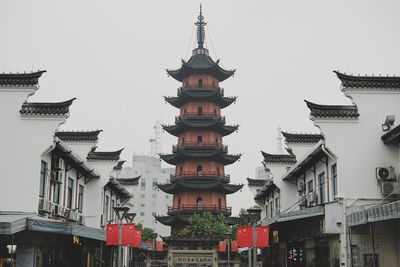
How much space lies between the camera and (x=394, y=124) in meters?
24.4

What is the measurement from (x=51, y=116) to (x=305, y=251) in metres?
15.3

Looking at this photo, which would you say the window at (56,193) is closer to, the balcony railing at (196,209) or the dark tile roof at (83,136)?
the dark tile roof at (83,136)

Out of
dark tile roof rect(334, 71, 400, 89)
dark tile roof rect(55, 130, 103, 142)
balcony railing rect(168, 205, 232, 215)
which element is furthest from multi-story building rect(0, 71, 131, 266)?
balcony railing rect(168, 205, 232, 215)

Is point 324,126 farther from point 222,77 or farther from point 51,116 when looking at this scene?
point 222,77

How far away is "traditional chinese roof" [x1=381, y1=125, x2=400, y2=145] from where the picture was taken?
22409 millimetres

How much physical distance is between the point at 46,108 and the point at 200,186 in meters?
38.0

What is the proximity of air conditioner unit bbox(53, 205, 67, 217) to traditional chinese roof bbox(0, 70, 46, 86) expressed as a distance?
6169 millimetres

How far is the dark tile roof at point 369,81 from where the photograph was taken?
24.4 meters

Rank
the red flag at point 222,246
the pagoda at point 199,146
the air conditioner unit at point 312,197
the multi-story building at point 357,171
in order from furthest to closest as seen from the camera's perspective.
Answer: the pagoda at point 199,146 → the red flag at point 222,246 → the air conditioner unit at point 312,197 → the multi-story building at point 357,171

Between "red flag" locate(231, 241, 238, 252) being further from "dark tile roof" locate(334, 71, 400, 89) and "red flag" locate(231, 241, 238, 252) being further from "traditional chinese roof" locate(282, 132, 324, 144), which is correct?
"dark tile roof" locate(334, 71, 400, 89)

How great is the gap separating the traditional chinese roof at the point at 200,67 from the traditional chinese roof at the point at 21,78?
39.4 metres

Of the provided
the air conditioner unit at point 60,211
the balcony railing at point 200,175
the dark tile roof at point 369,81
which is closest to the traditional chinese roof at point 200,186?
the balcony railing at point 200,175

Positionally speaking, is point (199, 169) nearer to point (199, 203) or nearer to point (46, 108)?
point (199, 203)

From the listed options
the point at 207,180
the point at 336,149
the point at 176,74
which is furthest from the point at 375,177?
the point at 176,74
